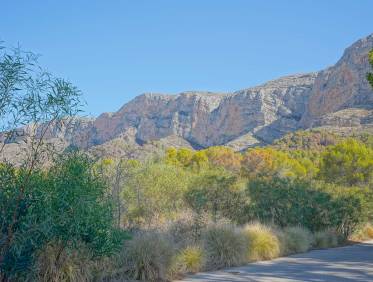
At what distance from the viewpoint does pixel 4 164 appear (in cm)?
802

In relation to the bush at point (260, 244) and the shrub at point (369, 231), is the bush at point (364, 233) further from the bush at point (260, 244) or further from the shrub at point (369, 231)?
the bush at point (260, 244)

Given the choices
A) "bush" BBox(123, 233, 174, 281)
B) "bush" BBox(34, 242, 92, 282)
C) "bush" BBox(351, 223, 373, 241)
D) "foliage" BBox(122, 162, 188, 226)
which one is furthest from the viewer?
"bush" BBox(351, 223, 373, 241)

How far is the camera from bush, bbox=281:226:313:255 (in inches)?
685

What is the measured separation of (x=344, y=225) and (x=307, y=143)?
42830 millimetres

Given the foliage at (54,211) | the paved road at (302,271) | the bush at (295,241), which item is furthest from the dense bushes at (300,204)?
the foliage at (54,211)

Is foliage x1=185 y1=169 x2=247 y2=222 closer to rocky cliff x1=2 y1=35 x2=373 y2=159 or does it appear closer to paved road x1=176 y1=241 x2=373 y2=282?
paved road x1=176 y1=241 x2=373 y2=282

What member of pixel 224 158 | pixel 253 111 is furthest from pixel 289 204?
pixel 253 111

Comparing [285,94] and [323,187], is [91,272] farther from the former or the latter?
[285,94]

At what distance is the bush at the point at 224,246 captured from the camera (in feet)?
44.0

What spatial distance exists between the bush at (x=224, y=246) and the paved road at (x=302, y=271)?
1.41 feet

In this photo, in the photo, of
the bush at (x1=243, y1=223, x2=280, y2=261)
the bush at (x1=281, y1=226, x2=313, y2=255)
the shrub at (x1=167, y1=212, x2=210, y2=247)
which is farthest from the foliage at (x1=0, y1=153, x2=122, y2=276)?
the bush at (x1=281, y1=226, x2=313, y2=255)

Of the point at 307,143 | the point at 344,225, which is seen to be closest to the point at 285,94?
the point at 307,143

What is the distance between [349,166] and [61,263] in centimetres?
3222

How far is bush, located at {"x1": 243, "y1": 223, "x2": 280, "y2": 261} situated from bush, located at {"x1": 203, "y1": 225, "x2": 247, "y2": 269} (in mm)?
537
